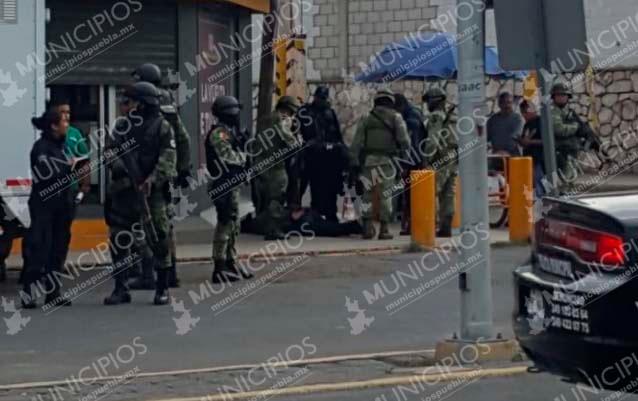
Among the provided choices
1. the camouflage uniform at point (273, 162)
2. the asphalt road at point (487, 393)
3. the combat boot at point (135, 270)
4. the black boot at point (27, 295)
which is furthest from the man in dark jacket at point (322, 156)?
the asphalt road at point (487, 393)

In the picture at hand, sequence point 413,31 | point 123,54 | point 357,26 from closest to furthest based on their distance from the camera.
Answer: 1. point 123,54
2. point 413,31
3. point 357,26

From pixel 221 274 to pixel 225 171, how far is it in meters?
1.15

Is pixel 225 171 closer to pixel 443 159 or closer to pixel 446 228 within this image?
pixel 443 159

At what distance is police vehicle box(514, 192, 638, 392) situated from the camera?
7.00m

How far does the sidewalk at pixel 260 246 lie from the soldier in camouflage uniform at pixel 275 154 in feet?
1.56

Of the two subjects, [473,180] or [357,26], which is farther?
[357,26]

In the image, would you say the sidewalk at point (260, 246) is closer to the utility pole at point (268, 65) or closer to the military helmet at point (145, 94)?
the utility pole at point (268, 65)

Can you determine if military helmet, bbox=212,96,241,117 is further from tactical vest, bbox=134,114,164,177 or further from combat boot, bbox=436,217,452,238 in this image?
combat boot, bbox=436,217,452,238

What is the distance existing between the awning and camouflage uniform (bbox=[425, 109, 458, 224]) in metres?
2.97

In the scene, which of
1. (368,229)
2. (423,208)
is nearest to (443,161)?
(368,229)

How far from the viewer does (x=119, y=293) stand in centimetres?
1305

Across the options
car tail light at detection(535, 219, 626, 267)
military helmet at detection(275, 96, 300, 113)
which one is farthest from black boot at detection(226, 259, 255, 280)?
car tail light at detection(535, 219, 626, 267)

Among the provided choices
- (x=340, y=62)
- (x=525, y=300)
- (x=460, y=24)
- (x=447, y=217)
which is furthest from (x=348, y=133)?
(x=525, y=300)

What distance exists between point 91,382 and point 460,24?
351 cm
